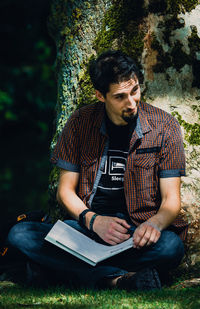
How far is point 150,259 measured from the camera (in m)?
3.45

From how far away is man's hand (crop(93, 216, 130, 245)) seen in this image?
11.0 ft

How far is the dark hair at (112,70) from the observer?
142 inches

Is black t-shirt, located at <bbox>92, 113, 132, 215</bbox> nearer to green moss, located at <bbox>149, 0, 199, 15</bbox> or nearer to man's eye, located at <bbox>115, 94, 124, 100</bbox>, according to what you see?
man's eye, located at <bbox>115, 94, 124, 100</bbox>

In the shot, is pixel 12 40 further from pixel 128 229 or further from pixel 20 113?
pixel 128 229

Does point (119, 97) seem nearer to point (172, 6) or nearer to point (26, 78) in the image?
point (172, 6)

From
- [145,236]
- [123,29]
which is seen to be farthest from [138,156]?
[123,29]

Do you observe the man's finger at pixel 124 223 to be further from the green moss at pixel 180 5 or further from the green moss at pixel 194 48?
the green moss at pixel 180 5

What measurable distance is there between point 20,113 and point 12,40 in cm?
180

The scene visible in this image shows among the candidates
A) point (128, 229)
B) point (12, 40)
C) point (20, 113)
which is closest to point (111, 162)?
point (128, 229)

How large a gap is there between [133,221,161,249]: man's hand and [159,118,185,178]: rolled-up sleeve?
18.8 inches

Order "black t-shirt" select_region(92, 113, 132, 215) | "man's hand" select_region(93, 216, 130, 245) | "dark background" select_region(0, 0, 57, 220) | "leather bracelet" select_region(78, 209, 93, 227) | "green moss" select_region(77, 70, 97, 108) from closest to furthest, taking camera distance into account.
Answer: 1. "man's hand" select_region(93, 216, 130, 245)
2. "leather bracelet" select_region(78, 209, 93, 227)
3. "black t-shirt" select_region(92, 113, 132, 215)
4. "green moss" select_region(77, 70, 97, 108)
5. "dark background" select_region(0, 0, 57, 220)

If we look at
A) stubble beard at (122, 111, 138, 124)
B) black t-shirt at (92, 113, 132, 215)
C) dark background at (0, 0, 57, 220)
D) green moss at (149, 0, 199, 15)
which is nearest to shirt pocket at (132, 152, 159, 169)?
black t-shirt at (92, 113, 132, 215)

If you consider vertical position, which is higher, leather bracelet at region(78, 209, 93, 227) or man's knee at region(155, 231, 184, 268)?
leather bracelet at region(78, 209, 93, 227)

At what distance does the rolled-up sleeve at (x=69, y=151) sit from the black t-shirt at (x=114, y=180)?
0.83ft
